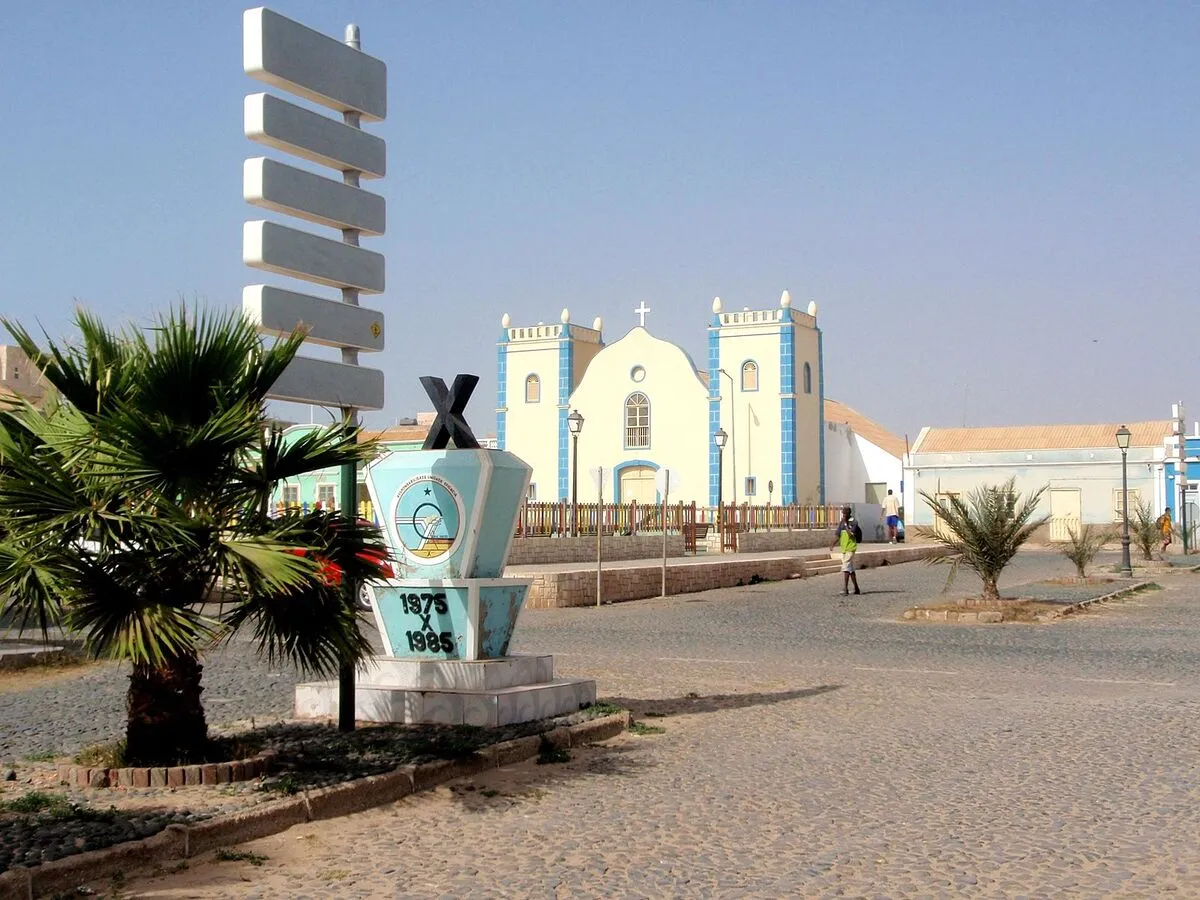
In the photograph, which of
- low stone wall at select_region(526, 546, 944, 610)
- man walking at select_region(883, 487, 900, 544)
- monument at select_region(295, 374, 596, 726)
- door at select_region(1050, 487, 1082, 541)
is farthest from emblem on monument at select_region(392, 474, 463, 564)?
door at select_region(1050, 487, 1082, 541)

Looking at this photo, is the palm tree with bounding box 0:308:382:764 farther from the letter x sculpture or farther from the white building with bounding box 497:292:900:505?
the white building with bounding box 497:292:900:505

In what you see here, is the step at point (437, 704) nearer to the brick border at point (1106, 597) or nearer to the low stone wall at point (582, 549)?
the brick border at point (1106, 597)

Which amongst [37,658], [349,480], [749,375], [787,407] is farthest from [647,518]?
[349,480]

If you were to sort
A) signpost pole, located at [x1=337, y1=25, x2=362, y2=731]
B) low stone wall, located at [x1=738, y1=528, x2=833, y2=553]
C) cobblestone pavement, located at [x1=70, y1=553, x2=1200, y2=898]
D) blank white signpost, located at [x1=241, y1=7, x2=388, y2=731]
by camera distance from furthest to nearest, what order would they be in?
low stone wall, located at [x1=738, y1=528, x2=833, y2=553]
blank white signpost, located at [x1=241, y1=7, x2=388, y2=731]
signpost pole, located at [x1=337, y1=25, x2=362, y2=731]
cobblestone pavement, located at [x1=70, y1=553, x2=1200, y2=898]

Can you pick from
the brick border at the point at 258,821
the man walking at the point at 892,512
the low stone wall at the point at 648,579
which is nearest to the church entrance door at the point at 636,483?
the man walking at the point at 892,512

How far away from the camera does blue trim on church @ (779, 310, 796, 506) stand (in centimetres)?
5456

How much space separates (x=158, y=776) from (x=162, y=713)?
Result: 13.2 inches

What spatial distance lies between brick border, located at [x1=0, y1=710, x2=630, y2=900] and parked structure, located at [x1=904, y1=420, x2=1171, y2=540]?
4749 cm

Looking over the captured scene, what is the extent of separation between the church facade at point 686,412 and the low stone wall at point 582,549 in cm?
2074

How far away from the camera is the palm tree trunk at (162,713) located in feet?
21.8

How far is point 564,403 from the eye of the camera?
58.6m

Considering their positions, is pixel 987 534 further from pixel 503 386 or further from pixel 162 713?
pixel 503 386

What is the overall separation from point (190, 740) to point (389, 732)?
1566 millimetres

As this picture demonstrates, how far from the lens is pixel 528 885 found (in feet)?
16.8
